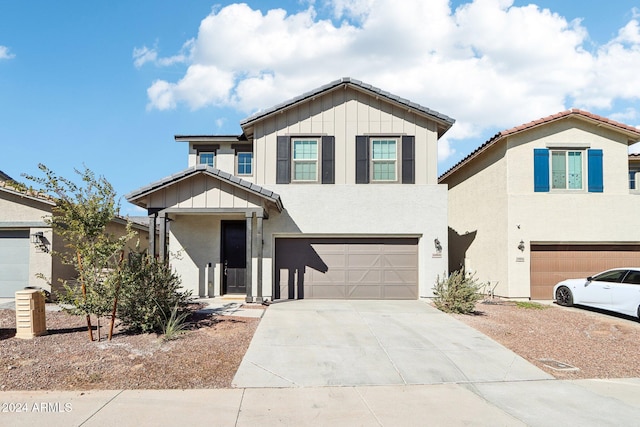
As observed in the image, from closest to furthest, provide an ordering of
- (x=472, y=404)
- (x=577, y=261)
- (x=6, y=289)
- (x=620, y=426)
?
(x=620, y=426) → (x=472, y=404) → (x=6, y=289) → (x=577, y=261)

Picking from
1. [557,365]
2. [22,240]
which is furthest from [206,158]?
[557,365]

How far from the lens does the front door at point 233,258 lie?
13.5 meters

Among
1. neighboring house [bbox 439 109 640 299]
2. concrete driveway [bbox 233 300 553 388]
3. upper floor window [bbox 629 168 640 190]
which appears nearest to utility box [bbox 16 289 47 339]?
concrete driveway [bbox 233 300 553 388]

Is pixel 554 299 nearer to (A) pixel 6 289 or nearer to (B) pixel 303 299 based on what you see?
(B) pixel 303 299

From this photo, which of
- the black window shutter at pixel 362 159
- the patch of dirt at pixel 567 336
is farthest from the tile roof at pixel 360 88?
the patch of dirt at pixel 567 336

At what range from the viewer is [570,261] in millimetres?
13961

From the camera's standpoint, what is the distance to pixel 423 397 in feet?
18.6

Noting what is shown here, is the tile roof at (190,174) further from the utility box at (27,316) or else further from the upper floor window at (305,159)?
the utility box at (27,316)

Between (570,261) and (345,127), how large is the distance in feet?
30.1

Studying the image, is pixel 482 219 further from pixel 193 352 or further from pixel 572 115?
pixel 193 352

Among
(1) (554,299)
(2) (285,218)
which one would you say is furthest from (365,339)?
(1) (554,299)

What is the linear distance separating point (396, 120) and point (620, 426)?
10.4 m

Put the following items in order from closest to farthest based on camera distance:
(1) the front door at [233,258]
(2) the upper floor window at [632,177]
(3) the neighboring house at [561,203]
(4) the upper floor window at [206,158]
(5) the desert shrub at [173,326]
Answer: (5) the desert shrub at [173,326] → (1) the front door at [233,258] → (3) the neighboring house at [561,203] → (2) the upper floor window at [632,177] → (4) the upper floor window at [206,158]

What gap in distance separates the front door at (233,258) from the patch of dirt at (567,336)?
7.00m
